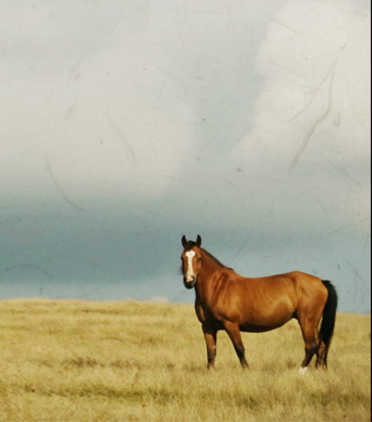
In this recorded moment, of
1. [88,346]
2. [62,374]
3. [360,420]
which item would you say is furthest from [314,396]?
[88,346]

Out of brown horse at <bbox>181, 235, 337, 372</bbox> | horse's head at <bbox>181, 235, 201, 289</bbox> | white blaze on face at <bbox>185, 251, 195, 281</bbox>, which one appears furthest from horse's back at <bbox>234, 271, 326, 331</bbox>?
white blaze on face at <bbox>185, 251, 195, 281</bbox>

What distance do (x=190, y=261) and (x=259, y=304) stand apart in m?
2.15

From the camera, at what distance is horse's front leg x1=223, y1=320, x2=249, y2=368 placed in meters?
12.6

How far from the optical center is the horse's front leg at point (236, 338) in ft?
41.3

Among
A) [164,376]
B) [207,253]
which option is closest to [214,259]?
[207,253]

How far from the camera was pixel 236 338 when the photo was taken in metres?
12.8

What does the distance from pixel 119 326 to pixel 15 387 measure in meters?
7.28

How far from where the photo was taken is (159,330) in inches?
696

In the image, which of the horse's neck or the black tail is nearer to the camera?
the horse's neck

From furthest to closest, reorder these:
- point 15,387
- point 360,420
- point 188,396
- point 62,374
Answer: point 62,374 < point 15,387 < point 188,396 < point 360,420

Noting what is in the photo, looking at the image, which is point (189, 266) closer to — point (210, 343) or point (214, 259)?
point (214, 259)

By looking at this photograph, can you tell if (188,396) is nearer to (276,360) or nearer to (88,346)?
(276,360)

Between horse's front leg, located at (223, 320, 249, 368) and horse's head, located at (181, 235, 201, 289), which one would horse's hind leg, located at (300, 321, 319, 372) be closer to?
horse's front leg, located at (223, 320, 249, 368)

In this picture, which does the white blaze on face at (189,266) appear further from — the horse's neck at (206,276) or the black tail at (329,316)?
the black tail at (329,316)
